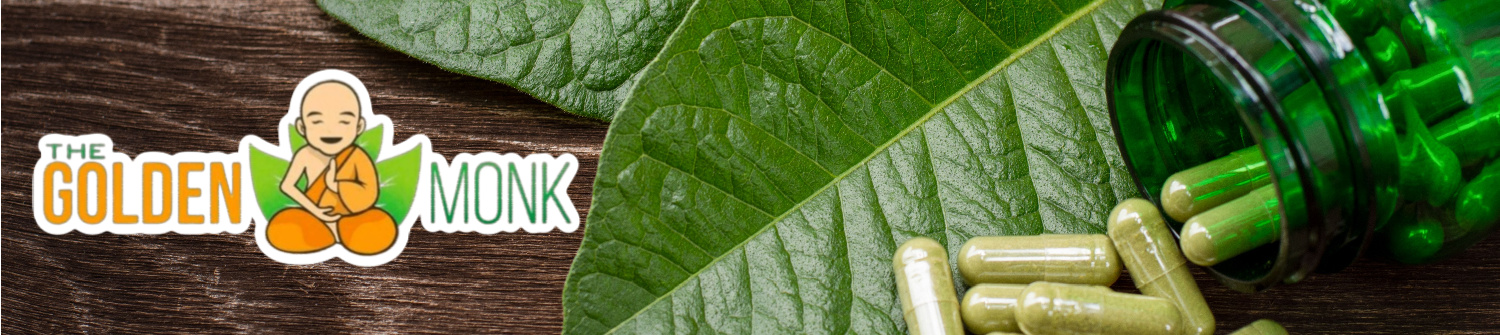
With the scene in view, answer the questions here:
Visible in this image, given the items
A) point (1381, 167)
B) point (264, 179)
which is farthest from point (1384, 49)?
point (264, 179)

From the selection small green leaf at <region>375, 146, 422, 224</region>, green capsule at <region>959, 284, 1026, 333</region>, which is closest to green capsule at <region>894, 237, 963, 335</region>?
green capsule at <region>959, 284, 1026, 333</region>

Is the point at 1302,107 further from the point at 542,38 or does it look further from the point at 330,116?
the point at 330,116

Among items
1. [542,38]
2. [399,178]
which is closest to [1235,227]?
[542,38]

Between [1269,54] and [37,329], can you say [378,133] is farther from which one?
[1269,54]

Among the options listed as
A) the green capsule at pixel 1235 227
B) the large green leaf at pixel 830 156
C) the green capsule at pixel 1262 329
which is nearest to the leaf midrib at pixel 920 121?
the large green leaf at pixel 830 156

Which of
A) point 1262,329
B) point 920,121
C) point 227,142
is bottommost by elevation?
point 1262,329

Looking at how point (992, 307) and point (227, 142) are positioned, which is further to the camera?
point (227, 142)

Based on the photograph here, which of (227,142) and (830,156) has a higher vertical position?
(227,142)
